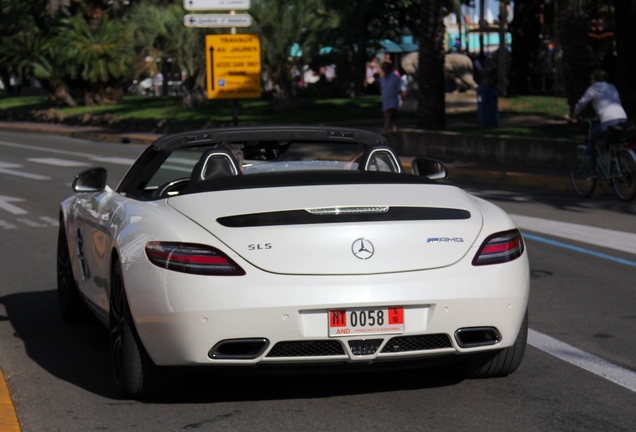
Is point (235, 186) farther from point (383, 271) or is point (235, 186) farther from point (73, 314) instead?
point (73, 314)

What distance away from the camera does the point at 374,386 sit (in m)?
6.12

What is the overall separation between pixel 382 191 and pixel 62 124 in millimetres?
44059

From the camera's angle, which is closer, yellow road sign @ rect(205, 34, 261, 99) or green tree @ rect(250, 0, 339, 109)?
yellow road sign @ rect(205, 34, 261, 99)

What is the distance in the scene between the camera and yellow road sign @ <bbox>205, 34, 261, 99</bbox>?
110ft

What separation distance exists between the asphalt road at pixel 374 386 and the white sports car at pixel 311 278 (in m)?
0.24

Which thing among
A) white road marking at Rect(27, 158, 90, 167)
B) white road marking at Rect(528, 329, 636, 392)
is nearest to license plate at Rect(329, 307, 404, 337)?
white road marking at Rect(528, 329, 636, 392)

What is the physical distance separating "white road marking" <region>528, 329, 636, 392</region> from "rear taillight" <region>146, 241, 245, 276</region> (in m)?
2.07

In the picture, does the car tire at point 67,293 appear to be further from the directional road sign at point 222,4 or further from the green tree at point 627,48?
the directional road sign at point 222,4

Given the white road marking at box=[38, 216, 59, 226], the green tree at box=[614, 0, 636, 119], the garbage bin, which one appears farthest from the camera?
the garbage bin

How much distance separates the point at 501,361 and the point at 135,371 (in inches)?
68.7

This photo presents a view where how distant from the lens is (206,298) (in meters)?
5.33

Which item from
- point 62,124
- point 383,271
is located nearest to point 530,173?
point 383,271

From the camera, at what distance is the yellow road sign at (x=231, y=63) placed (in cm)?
3356

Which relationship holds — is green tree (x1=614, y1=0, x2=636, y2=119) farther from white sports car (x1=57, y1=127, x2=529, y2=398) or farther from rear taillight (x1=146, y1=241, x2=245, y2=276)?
rear taillight (x1=146, y1=241, x2=245, y2=276)
